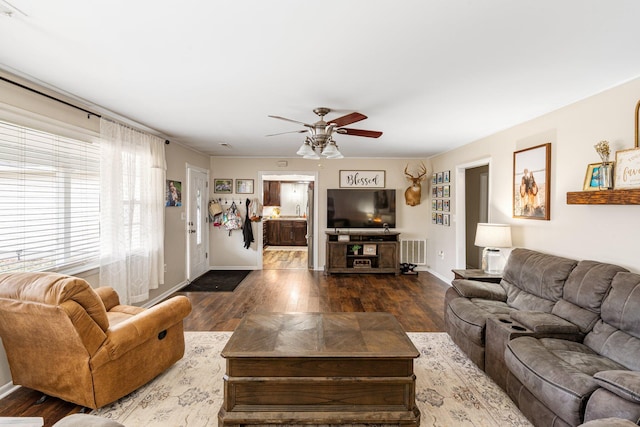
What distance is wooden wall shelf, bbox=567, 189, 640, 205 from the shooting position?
2.28m

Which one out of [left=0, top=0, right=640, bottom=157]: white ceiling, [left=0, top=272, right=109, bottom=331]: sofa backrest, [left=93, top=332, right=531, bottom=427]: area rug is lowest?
[left=93, top=332, right=531, bottom=427]: area rug

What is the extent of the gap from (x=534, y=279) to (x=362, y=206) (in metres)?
3.88

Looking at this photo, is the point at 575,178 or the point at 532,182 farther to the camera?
the point at 532,182

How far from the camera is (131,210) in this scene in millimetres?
3719

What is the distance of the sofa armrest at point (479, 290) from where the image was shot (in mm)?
3148

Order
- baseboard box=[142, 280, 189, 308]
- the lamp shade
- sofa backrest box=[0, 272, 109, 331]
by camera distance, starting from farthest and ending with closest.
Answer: baseboard box=[142, 280, 189, 308], the lamp shade, sofa backrest box=[0, 272, 109, 331]

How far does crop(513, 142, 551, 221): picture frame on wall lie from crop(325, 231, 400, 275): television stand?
8.86 ft

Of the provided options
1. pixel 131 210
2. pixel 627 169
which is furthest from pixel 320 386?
pixel 131 210

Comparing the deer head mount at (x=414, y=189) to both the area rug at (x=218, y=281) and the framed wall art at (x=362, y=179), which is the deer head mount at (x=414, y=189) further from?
the area rug at (x=218, y=281)

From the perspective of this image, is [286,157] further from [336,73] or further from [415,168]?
[336,73]

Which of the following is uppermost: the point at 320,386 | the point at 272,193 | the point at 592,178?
the point at 272,193

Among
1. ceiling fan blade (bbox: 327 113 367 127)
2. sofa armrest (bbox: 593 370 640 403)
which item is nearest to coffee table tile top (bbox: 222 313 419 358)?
sofa armrest (bbox: 593 370 640 403)

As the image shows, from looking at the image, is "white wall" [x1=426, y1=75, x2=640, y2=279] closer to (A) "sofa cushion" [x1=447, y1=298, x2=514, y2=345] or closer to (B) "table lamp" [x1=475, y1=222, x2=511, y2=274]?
(B) "table lamp" [x1=475, y1=222, x2=511, y2=274]

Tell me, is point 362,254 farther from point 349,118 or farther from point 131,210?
point 131,210
